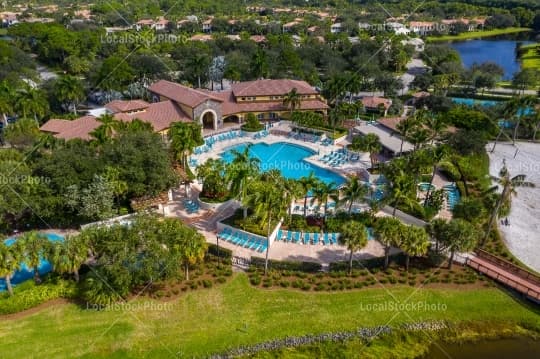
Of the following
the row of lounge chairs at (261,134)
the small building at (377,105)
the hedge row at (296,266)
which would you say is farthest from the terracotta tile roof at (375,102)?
the hedge row at (296,266)

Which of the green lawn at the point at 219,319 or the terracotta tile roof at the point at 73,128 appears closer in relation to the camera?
the green lawn at the point at 219,319

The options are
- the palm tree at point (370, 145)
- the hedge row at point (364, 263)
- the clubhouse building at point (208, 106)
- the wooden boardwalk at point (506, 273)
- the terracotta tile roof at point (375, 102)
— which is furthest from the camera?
the terracotta tile roof at point (375, 102)

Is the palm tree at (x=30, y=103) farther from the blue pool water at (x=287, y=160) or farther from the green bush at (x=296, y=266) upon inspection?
the green bush at (x=296, y=266)

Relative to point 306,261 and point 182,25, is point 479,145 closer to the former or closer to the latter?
point 306,261

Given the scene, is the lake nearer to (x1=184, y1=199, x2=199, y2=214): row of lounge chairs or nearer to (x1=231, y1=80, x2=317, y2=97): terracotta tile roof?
(x1=231, y1=80, x2=317, y2=97): terracotta tile roof

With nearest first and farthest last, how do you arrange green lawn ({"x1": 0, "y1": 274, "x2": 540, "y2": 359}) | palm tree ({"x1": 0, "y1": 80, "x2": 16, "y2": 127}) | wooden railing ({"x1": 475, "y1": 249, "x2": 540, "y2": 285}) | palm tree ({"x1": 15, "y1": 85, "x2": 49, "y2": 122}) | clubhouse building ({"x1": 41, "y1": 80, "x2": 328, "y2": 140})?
green lawn ({"x1": 0, "y1": 274, "x2": 540, "y2": 359}), wooden railing ({"x1": 475, "y1": 249, "x2": 540, "y2": 285}), palm tree ({"x1": 0, "y1": 80, "x2": 16, "y2": 127}), palm tree ({"x1": 15, "y1": 85, "x2": 49, "y2": 122}), clubhouse building ({"x1": 41, "y1": 80, "x2": 328, "y2": 140})

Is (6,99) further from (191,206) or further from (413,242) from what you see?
(413,242)

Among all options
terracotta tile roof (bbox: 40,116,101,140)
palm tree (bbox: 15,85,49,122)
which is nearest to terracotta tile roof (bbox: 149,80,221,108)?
terracotta tile roof (bbox: 40,116,101,140)
